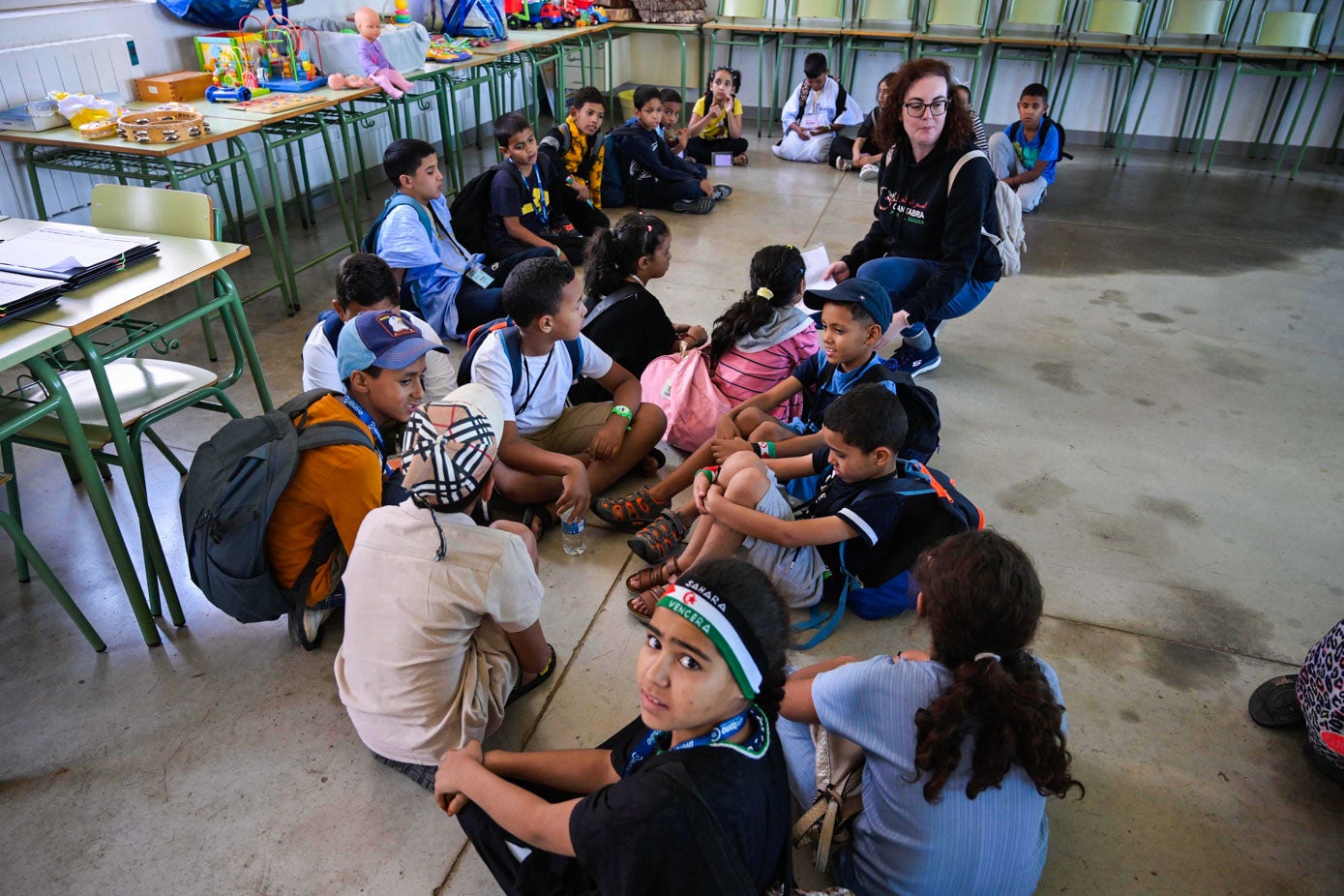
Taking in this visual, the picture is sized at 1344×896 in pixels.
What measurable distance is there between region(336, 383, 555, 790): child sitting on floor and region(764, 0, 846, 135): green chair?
23.0 feet

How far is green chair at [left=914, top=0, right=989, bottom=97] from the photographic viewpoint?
757 cm

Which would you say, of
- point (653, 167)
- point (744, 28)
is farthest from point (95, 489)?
point (744, 28)

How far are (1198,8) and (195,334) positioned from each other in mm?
7869

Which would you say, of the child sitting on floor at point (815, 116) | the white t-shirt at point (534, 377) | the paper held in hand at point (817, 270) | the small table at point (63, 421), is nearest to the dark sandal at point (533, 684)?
the white t-shirt at point (534, 377)

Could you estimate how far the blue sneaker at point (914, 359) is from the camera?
3.70 meters

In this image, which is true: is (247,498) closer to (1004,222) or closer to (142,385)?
(142,385)

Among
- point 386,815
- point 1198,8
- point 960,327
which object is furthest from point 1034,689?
point 1198,8

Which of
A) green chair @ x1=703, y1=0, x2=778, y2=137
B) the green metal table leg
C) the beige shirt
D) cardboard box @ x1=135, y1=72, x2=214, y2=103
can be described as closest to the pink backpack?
the beige shirt

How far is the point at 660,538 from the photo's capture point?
2.57 m

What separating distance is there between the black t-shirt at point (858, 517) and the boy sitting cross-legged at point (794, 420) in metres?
0.27

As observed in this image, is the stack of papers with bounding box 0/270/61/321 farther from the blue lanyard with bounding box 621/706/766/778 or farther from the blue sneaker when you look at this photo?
the blue sneaker

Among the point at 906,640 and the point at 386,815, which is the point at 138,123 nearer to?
the point at 386,815

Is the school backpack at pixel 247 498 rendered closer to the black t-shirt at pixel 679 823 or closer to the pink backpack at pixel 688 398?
the black t-shirt at pixel 679 823

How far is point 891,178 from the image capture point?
349 cm
